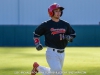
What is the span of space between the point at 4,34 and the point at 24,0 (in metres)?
7.91

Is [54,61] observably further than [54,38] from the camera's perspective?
No

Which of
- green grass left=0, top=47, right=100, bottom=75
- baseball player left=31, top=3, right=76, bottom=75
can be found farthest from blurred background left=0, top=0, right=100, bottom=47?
baseball player left=31, top=3, right=76, bottom=75

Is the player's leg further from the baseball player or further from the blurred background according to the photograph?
the blurred background

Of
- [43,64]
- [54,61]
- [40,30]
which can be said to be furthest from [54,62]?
[43,64]

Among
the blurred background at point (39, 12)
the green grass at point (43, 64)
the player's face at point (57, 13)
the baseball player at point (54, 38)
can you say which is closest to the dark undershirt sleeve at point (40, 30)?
the baseball player at point (54, 38)

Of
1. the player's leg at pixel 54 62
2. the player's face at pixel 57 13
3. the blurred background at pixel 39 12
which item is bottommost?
the blurred background at pixel 39 12

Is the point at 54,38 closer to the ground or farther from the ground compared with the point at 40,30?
closer to the ground

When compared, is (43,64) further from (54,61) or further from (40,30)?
(54,61)

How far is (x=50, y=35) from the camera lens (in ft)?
22.5

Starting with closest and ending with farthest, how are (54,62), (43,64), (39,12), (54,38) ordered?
(54,62), (54,38), (43,64), (39,12)

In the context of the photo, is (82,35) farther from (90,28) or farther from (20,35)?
(20,35)

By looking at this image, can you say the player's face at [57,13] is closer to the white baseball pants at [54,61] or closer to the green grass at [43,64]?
the white baseball pants at [54,61]

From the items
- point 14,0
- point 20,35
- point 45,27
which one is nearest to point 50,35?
point 45,27

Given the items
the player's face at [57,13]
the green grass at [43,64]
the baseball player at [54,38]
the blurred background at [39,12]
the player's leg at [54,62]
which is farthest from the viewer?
the blurred background at [39,12]
